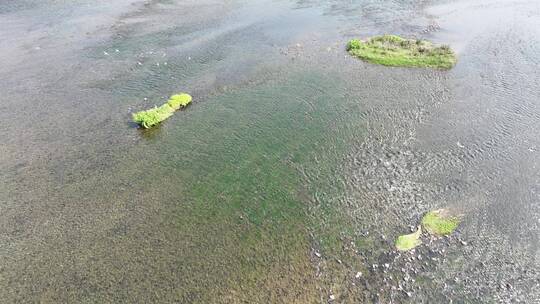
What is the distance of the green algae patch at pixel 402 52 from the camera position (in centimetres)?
3719

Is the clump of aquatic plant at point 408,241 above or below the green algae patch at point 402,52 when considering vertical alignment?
below

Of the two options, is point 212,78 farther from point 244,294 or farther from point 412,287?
point 412,287

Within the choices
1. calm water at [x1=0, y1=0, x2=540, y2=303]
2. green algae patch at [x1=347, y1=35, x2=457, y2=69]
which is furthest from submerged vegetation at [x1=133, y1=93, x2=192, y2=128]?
green algae patch at [x1=347, y1=35, x2=457, y2=69]

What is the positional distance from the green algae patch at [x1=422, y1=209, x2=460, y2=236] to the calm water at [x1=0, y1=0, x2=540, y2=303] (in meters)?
0.51

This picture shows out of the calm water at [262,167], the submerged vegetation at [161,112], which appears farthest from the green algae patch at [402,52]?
the submerged vegetation at [161,112]

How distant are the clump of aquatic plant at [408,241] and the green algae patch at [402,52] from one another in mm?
21656

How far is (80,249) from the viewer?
20484 mm

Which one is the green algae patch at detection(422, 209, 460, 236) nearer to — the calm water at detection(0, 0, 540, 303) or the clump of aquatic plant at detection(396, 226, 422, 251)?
the calm water at detection(0, 0, 540, 303)

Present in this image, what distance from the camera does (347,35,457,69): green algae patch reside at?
37188mm

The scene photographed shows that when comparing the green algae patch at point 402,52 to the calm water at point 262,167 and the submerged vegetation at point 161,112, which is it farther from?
the submerged vegetation at point 161,112

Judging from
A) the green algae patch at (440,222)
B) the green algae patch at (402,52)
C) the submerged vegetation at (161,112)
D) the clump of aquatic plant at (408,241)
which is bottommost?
the clump of aquatic plant at (408,241)

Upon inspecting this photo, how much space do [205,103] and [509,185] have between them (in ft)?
75.0

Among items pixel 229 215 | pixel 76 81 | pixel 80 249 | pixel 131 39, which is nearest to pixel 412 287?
pixel 229 215

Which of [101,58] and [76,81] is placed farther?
[101,58]
